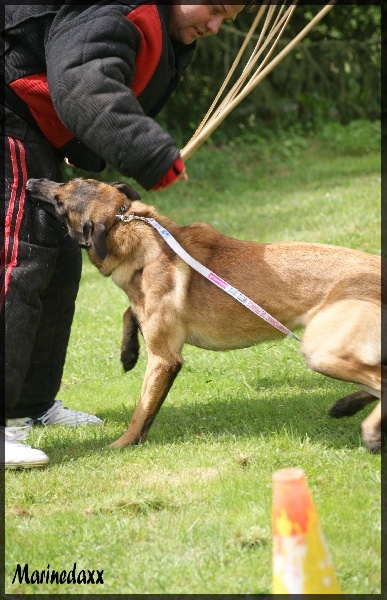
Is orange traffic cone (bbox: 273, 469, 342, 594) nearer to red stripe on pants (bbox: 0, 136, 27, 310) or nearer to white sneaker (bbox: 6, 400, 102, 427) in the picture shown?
red stripe on pants (bbox: 0, 136, 27, 310)

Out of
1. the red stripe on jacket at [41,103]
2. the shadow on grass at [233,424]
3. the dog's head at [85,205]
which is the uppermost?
the red stripe on jacket at [41,103]

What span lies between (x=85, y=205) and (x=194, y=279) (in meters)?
0.78

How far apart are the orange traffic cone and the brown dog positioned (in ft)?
5.64

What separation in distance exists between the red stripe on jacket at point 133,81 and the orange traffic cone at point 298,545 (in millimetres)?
2594

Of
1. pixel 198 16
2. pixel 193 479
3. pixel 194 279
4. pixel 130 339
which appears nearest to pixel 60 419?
pixel 130 339

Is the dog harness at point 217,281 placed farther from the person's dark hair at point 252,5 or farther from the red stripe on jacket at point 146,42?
the person's dark hair at point 252,5

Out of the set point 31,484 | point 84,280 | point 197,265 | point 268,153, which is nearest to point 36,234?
point 197,265

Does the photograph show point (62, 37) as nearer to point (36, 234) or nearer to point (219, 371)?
point (36, 234)

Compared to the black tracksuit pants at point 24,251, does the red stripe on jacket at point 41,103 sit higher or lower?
higher

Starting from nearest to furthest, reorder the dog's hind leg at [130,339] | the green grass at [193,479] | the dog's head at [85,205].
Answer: the green grass at [193,479] < the dog's head at [85,205] < the dog's hind leg at [130,339]

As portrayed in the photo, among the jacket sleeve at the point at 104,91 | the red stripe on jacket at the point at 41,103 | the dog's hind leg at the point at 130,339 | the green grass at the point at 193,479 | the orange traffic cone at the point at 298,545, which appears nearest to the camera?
the orange traffic cone at the point at 298,545

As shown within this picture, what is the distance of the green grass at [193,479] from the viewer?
10.9 ft

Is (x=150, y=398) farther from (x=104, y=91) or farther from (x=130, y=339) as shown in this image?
(x=104, y=91)

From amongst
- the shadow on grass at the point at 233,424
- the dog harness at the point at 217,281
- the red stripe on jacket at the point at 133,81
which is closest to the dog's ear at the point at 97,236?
the dog harness at the point at 217,281
